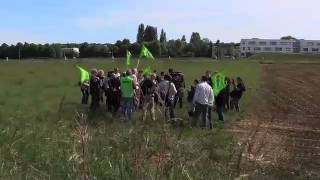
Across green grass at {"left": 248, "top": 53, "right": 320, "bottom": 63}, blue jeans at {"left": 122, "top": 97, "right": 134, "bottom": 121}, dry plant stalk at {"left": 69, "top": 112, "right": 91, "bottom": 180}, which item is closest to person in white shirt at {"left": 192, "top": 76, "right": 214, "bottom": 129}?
blue jeans at {"left": 122, "top": 97, "right": 134, "bottom": 121}

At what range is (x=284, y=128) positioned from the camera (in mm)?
22406

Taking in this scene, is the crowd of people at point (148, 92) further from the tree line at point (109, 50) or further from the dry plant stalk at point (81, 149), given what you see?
the tree line at point (109, 50)

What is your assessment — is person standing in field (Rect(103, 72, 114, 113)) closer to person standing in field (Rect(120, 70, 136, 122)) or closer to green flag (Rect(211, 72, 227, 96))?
person standing in field (Rect(120, 70, 136, 122))

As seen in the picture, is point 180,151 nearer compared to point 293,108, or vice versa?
point 180,151

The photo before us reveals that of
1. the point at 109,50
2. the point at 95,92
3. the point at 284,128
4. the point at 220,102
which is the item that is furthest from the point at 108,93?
the point at 109,50

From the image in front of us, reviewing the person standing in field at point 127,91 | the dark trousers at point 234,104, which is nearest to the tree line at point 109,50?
the dark trousers at point 234,104

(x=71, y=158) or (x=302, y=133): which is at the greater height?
(x=71, y=158)

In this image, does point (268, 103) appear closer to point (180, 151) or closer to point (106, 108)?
point (106, 108)

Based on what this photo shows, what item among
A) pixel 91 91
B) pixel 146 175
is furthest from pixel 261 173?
pixel 91 91

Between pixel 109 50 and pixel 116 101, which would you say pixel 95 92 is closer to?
pixel 116 101

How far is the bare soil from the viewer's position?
7.52 m

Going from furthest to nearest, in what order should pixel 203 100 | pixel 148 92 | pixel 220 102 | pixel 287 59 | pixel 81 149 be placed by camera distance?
pixel 287 59 → pixel 220 102 → pixel 203 100 → pixel 148 92 → pixel 81 149

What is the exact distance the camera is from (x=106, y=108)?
23.7m

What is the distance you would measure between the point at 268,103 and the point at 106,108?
1155 centimetres
